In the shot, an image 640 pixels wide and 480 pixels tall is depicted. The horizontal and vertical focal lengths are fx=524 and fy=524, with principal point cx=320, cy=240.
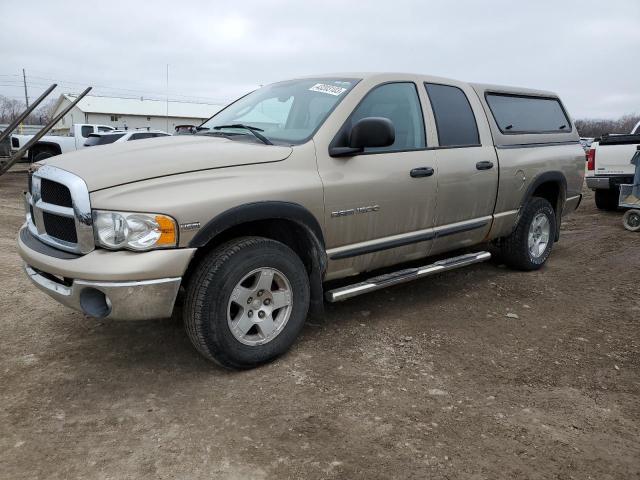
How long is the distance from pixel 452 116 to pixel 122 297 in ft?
10.1

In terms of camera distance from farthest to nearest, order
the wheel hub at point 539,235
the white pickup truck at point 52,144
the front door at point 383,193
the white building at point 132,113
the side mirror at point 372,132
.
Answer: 1. the white building at point 132,113
2. the white pickup truck at point 52,144
3. the wheel hub at point 539,235
4. the front door at point 383,193
5. the side mirror at point 372,132

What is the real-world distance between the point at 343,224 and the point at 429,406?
4.27 ft

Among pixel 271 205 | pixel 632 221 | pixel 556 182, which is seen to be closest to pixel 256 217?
pixel 271 205

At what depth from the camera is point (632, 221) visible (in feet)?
26.4

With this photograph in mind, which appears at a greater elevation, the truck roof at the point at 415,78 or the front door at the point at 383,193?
the truck roof at the point at 415,78

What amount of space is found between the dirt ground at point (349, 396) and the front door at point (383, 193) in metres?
0.62

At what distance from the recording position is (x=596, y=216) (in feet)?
32.4

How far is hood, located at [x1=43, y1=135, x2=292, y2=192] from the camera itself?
2896 millimetres

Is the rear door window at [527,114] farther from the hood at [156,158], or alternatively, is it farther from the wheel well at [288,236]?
the hood at [156,158]

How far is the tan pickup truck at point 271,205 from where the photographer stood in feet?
9.21

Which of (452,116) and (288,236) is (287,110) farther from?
(452,116)

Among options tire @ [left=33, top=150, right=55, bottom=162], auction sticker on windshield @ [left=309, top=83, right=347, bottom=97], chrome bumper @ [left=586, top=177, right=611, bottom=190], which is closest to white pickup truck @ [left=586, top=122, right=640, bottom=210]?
chrome bumper @ [left=586, top=177, right=611, bottom=190]

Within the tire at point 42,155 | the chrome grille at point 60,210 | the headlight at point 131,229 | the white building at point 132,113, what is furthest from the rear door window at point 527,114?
the white building at point 132,113

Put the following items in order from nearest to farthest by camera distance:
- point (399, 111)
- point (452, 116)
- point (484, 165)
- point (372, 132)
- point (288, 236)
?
point (372, 132) → point (288, 236) → point (399, 111) → point (452, 116) → point (484, 165)
